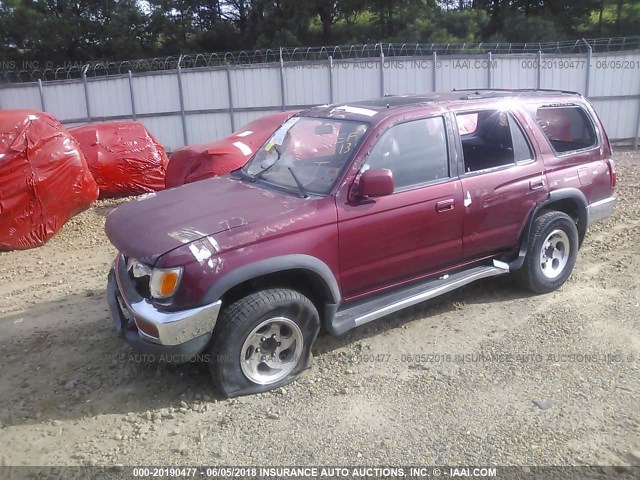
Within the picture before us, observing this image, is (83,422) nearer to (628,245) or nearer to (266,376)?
(266,376)

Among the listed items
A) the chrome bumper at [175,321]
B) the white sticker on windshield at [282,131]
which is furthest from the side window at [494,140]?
the chrome bumper at [175,321]

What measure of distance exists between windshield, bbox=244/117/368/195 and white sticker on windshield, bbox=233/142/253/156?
3.26 metres

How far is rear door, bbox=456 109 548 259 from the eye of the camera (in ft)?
15.7

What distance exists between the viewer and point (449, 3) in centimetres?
2552

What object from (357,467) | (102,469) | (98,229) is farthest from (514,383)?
(98,229)

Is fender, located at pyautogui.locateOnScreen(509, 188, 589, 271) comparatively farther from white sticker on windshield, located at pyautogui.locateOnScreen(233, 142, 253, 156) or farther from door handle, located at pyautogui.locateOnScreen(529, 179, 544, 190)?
white sticker on windshield, located at pyautogui.locateOnScreen(233, 142, 253, 156)

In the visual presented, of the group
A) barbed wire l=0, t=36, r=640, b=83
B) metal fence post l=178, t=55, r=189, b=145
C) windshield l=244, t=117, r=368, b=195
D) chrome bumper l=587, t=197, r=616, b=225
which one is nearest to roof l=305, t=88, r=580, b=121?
windshield l=244, t=117, r=368, b=195

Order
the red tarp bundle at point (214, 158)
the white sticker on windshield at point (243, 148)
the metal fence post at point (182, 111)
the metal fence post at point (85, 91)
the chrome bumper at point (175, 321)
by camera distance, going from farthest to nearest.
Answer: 1. the metal fence post at point (85, 91)
2. the metal fence post at point (182, 111)
3. the white sticker on windshield at point (243, 148)
4. the red tarp bundle at point (214, 158)
5. the chrome bumper at point (175, 321)

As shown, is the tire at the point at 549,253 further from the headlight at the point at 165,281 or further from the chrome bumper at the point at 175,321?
the headlight at the point at 165,281

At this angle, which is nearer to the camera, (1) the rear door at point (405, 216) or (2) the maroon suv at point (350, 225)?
(2) the maroon suv at point (350, 225)

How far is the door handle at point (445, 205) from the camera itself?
4.52m

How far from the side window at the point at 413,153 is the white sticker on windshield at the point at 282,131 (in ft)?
3.30

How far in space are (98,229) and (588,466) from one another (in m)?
7.05

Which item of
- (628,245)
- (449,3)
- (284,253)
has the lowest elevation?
(628,245)
